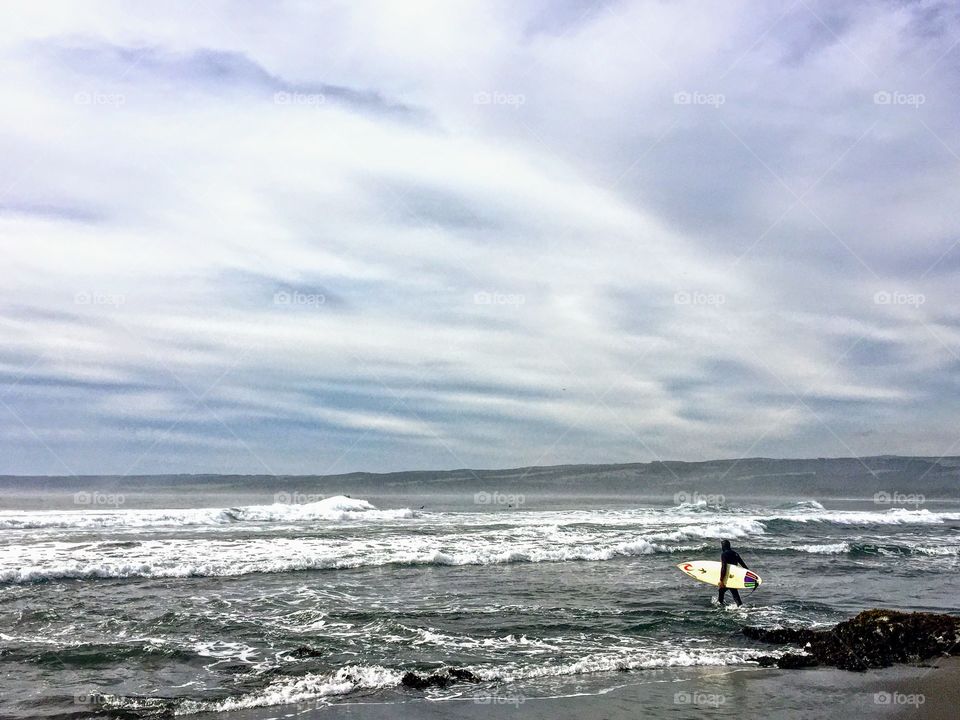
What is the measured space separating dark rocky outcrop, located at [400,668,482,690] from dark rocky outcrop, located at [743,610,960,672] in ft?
16.1

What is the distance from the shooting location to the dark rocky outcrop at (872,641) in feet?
37.0

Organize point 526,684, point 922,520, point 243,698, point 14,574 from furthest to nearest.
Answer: point 922,520
point 14,574
point 526,684
point 243,698

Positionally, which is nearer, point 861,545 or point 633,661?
point 633,661

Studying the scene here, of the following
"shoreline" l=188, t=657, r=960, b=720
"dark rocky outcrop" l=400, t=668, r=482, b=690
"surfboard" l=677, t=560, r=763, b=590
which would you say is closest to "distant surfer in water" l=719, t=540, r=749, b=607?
"surfboard" l=677, t=560, r=763, b=590

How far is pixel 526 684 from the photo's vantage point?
33.4ft

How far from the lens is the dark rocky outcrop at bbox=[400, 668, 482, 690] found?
10047mm

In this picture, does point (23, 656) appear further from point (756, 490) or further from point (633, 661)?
point (756, 490)

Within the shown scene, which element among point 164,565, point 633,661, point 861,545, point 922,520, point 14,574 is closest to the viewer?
point 633,661

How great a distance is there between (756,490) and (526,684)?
345 feet

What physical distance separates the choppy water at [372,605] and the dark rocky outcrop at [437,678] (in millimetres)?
176

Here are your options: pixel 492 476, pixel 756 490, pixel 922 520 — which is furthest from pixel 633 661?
pixel 492 476

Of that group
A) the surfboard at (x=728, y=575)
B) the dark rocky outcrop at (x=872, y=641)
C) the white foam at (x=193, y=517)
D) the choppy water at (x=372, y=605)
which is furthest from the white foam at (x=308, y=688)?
the white foam at (x=193, y=517)

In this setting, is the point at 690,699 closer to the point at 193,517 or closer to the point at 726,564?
the point at 726,564

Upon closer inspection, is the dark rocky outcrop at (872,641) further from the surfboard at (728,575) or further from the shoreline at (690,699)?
the surfboard at (728,575)
